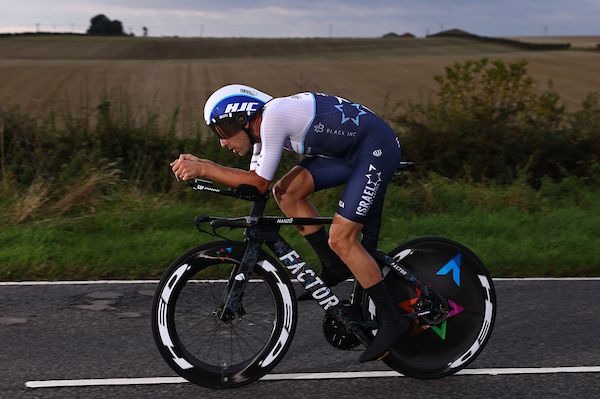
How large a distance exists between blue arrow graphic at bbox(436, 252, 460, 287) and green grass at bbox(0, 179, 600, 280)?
2.71 metres

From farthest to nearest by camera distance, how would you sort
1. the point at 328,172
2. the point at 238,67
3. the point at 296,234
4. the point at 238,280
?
the point at 238,67 → the point at 296,234 → the point at 328,172 → the point at 238,280

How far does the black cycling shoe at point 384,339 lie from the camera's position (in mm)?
4348

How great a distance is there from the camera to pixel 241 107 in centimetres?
402

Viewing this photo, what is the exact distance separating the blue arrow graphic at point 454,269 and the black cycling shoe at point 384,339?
1.35ft

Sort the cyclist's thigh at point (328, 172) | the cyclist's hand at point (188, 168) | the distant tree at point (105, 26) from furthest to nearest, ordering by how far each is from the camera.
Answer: the distant tree at point (105, 26) → the cyclist's thigh at point (328, 172) → the cyclist's hand at point (188, 168)

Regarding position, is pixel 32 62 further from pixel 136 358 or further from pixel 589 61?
pixel 136 358

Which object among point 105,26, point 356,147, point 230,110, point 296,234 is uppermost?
point 105,26

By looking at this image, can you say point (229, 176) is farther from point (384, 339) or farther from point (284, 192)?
point (384, 339)

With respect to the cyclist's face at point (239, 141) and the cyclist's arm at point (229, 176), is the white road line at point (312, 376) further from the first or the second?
the cyclist's face at point (239, 141)

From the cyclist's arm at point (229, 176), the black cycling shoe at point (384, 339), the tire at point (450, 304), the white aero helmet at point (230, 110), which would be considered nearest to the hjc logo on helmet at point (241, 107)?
the white aero helmet at point (230, 110)

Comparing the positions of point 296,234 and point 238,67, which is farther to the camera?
point 238,67

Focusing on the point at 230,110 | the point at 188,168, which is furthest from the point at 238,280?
the point at 230,110

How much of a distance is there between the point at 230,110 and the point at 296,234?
4.46 m

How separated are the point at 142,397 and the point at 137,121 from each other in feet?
32.5
